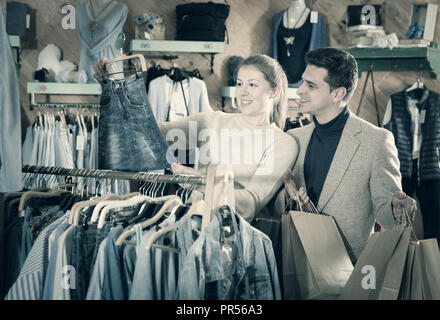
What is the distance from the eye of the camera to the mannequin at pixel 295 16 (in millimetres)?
3920

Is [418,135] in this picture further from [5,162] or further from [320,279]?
[5,162]

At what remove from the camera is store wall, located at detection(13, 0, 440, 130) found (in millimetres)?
3902

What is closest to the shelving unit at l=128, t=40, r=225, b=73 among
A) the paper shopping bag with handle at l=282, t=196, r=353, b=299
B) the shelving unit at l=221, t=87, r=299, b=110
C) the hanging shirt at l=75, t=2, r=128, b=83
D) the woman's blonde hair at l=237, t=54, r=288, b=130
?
the hanging shirt at l=75, t=2, r=128, b=83

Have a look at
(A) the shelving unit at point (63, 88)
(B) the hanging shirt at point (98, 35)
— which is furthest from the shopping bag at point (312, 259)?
(B) the hanging shirt at point (98, 35)

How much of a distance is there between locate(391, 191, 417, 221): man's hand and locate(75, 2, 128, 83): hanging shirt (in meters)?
2.45

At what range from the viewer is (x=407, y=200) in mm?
1899

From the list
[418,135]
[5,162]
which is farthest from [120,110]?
[418,135]

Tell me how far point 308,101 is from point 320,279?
34.5 inches

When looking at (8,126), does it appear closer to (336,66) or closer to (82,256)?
(82,256)

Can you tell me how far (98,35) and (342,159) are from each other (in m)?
2.27

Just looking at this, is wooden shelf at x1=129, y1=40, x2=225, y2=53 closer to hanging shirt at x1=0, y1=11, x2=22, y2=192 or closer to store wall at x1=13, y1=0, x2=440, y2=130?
store wall at x1=13, y1=0, x2=440, y2=130

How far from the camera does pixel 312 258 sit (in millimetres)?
1868

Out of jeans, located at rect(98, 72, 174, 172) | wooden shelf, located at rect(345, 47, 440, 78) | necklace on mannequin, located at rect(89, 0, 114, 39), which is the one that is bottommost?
jeans, located at rect(98, 72, 174, 172)

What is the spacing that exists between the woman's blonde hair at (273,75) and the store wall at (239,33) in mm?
1538
